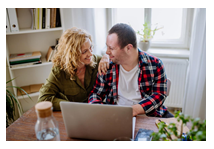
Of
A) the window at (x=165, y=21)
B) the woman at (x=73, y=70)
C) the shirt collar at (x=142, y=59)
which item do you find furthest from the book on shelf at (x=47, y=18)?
the shirt collar at (x=142, y=59)

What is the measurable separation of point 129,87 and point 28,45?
149 centimetres

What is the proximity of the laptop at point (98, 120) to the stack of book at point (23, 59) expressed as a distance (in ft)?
4.71

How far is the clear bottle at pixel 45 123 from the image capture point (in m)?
0.90

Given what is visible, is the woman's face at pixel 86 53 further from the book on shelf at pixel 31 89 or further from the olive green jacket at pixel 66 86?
the book on shelf at pixel 31 89

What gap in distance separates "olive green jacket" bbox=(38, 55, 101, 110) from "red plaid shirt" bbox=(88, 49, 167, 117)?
0.08 m

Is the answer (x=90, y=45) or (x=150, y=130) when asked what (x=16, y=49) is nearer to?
(x=90, y=45)

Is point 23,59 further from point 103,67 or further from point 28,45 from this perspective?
point 103,67

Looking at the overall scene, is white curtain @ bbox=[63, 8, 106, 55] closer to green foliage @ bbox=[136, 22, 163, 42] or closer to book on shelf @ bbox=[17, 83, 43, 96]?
green foliage @ bbox=[136, 22, 163, 42]

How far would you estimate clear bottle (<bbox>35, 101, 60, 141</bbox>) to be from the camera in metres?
0.90

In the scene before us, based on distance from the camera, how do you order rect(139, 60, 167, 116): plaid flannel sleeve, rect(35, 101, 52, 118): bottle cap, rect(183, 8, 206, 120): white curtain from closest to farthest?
1. rect(35, 101, 52, 118): bottle cap
2. rect(139, 60, 167, 116): plaid flannel sleeve
3. rect(183, 8, 206, 120): white curtain

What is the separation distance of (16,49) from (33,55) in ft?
0.97

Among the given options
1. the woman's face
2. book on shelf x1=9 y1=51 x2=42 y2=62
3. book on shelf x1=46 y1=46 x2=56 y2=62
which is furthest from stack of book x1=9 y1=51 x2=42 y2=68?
the woman's face

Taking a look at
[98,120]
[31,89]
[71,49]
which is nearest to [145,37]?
[71,49]
